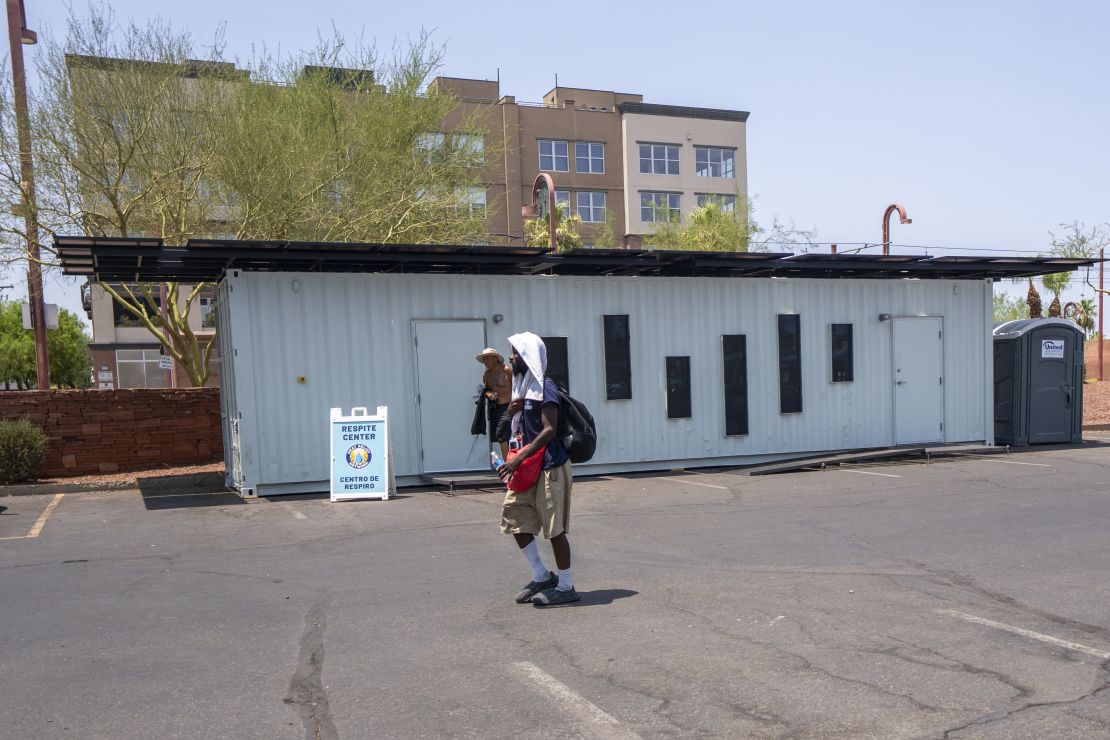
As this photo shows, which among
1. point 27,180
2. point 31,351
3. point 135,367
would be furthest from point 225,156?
point 31,351

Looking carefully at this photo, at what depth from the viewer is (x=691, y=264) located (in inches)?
596

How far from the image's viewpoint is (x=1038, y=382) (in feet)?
58.9

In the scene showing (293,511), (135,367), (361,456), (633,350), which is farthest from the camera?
(135,367)

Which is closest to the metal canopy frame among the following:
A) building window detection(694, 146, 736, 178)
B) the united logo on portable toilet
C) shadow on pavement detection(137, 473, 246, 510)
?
the united logo on portable toilet

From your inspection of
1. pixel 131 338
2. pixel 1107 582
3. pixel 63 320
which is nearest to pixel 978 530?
pixel 1107 582

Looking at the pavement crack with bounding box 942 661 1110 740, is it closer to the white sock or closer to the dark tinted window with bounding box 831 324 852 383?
the white sock

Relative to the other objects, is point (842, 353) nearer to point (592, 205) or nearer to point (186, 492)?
point (186, 492)

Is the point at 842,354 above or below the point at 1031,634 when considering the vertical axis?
above

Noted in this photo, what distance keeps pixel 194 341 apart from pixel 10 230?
3.61 m

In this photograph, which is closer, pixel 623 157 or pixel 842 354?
pixel 842 354

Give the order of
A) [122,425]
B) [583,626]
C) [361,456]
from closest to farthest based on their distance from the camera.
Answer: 1. [583,626]
2. [361,456]
3. [122,425]

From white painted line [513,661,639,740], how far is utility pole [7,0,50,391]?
14.0 metres

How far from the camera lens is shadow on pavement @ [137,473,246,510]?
41.7 feet

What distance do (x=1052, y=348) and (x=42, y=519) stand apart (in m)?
16.6
